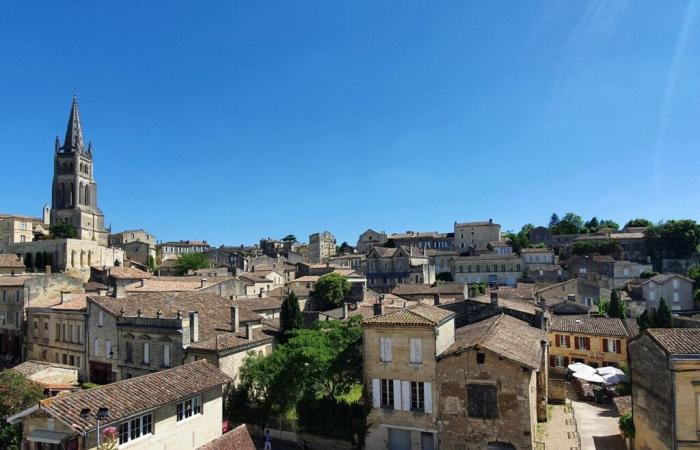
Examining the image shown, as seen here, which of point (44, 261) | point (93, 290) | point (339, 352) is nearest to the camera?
point (339, 352)

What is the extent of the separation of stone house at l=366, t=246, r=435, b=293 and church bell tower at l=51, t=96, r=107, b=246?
6281cm

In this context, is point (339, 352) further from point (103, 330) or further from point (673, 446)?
point (103, 330)

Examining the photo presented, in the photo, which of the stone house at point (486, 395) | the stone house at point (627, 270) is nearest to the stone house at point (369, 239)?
the stone house at point (627, 270)

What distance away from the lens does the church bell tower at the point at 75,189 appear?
10231cm

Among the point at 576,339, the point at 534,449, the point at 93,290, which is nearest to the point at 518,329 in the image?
the point at 534,449

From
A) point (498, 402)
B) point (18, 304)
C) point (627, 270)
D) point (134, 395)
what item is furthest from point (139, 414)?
point (627, 270)

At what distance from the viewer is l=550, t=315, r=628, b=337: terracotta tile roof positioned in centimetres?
3878

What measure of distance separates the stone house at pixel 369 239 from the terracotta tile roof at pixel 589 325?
277 ft

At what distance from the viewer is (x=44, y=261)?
78438mm

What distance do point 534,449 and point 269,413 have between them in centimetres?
1468

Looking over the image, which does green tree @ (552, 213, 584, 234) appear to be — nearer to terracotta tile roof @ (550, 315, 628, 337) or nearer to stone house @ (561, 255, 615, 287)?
stone house @ (561, 255, 615, 287)

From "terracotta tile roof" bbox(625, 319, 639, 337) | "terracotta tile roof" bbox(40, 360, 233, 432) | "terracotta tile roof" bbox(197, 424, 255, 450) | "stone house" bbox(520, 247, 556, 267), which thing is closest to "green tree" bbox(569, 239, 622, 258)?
"stone house" bbox(520, 247, 556, 267)

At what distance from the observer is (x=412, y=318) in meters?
Answer: 24.5

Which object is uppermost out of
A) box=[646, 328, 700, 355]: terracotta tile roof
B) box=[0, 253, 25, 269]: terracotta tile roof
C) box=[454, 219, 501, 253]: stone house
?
box=[454, 219, 501, 253]: stone house
